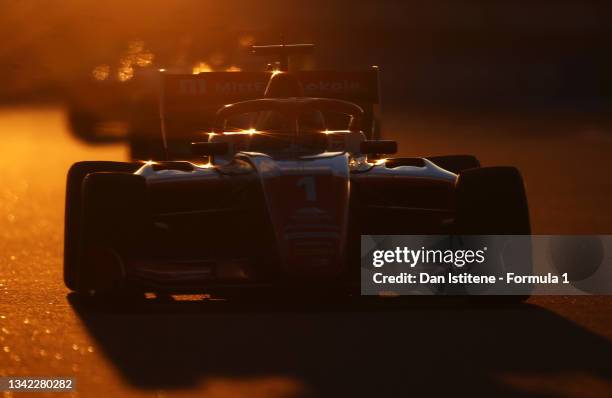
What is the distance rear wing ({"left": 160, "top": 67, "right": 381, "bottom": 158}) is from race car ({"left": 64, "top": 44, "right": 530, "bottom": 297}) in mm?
4071

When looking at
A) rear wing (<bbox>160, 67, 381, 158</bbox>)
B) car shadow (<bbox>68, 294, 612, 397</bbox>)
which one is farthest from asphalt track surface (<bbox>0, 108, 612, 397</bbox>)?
rear wing (<bbox>160, 67, 381, 158</bbox>)

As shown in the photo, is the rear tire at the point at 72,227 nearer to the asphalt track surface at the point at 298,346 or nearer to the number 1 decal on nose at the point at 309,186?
the asphalt track surface at the point at 298,346

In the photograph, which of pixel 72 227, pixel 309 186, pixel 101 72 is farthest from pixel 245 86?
pixel 101 72

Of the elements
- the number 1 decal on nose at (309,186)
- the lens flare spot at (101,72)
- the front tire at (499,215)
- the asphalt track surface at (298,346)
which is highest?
the number 1 decal on nose at (309,186)

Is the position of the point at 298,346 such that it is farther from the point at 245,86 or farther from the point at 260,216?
the point at 245,86

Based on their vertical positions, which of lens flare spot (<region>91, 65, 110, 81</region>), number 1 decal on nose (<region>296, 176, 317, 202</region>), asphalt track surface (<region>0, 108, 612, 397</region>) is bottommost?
lens flare spot (<region>91, 65, 110, 81</region>)

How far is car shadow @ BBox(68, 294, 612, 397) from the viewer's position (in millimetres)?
7387

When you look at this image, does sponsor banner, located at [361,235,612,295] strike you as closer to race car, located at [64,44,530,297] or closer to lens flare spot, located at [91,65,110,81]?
race car, located at [64,44,530,297]

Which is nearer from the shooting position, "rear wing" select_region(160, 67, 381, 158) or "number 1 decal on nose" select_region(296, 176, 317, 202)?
"number 1 decal on nose" select_region(296, 176, 317, 202)

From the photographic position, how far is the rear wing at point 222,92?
14.6 m

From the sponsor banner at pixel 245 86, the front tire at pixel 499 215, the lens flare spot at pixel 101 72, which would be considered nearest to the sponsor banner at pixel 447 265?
the front tire at pixel 499 215

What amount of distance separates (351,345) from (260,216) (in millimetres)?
1386

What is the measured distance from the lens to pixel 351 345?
8.23m

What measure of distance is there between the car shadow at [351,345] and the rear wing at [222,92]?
4.90 metres
